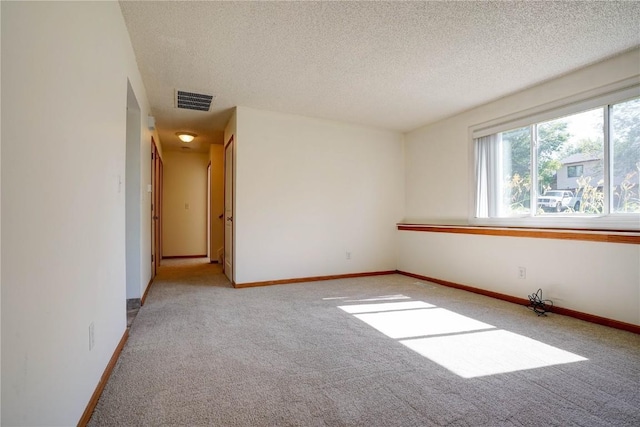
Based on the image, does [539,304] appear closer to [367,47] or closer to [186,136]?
[367,47]

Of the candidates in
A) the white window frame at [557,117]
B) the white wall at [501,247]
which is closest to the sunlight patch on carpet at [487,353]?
the white wall at [501,247]

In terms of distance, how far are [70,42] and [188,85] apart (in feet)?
7.73

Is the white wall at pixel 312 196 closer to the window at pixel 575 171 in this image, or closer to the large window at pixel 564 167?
the large window at pixel 564 167

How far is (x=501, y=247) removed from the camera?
12.3ft

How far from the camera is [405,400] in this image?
1628 mm

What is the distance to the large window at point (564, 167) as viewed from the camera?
112 inches

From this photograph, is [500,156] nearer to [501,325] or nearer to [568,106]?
[568,106]

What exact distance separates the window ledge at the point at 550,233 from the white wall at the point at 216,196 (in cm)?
417

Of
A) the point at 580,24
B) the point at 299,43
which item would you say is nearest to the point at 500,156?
the point at 580,24

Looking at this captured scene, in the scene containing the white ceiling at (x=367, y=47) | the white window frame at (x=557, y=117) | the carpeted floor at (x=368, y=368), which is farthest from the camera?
the white window frame at (x=557, y=117)

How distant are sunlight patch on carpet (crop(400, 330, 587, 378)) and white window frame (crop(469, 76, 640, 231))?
4.81 feet

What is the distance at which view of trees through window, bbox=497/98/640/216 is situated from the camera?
2.82m

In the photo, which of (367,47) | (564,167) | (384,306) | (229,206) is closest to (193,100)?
(229,206)

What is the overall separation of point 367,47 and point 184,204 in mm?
6043
